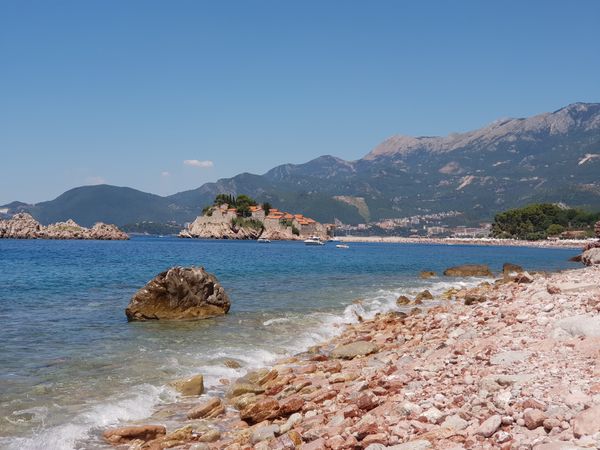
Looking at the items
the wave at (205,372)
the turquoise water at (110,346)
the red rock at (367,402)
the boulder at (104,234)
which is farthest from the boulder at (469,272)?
the boulder at (104,234)

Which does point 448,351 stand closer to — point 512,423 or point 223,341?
point 512,423

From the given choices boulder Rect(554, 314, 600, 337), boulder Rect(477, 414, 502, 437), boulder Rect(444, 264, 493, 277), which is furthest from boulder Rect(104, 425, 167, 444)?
boulder Rect(444, 264, 493, 277)

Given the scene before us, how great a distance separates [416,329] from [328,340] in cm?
392

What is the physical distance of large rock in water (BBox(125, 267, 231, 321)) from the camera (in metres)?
24.6

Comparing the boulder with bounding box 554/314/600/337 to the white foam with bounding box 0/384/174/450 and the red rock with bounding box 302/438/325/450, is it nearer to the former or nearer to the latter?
the red rock with bounding box 302/438/325/450

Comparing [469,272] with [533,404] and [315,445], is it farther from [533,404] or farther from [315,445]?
[315,445]

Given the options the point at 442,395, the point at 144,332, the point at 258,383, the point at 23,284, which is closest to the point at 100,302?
the point at 144,332

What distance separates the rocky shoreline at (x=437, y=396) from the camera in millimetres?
7160

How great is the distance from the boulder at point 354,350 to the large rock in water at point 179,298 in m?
10.1

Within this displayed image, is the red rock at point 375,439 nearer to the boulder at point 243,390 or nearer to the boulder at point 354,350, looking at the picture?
the boulder at point 243,390

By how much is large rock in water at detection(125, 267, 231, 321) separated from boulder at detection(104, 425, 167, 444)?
14074 mm

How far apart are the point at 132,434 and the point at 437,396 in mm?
6264

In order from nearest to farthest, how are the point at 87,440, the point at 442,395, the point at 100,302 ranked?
the point at 442,395, the point at 87,440, the point at 100,302

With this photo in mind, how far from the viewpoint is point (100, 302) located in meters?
29.7
